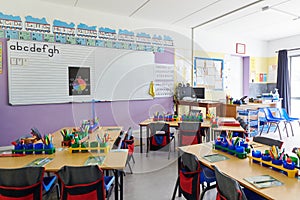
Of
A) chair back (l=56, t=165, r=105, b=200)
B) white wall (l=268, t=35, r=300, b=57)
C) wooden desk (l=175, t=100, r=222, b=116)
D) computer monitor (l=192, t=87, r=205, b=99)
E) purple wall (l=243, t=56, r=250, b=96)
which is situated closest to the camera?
chair back (l=56, t=165, r=105, b=200)

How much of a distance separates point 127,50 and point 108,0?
127 centimetres

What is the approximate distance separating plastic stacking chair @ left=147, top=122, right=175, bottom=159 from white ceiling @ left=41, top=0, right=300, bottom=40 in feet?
8.36

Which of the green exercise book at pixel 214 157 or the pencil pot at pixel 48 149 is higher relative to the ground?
the pencil pot at pixel 48 149

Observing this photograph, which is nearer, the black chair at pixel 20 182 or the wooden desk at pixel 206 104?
the black chair at pixel 20 182

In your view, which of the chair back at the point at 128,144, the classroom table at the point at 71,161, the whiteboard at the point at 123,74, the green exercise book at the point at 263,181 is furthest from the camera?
the whiteboard at the point at 123,74

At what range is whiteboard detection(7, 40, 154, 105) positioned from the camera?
13.2 ft

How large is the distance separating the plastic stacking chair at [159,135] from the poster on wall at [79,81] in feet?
5.96

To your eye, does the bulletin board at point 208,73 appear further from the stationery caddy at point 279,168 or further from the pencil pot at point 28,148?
the pencil pot at point 28,148

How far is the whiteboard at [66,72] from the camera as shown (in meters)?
4.02

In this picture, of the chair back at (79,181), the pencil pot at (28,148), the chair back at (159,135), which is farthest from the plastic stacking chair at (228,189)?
the chair back at (159,135)

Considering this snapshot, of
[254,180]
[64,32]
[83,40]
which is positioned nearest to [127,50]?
[83,40]

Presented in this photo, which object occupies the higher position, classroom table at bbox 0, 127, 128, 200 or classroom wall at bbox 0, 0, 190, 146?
classroom wall at bbox 0, 0, 190, 146

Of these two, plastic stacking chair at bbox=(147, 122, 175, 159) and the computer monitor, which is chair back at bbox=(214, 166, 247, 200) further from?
the computer monitor

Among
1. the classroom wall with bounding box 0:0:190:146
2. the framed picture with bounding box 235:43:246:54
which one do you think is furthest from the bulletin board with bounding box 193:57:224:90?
the classroom wall with bounding box 0:0:190:146
